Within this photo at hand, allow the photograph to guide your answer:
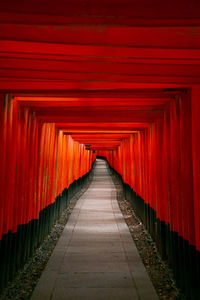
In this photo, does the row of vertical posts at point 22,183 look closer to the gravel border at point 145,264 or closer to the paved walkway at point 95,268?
the gravel border at point 145,264

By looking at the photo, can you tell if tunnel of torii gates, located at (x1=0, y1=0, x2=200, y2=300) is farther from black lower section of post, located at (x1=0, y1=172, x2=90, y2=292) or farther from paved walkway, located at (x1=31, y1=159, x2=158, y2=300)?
paved walkway, located at (x1=31, y1=159, x2=158, y2=300)

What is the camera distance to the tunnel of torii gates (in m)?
1.99

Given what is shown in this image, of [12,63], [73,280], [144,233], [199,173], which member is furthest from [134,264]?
[12,63]

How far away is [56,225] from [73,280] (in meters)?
3.75

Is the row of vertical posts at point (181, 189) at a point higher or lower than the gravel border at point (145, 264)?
higher

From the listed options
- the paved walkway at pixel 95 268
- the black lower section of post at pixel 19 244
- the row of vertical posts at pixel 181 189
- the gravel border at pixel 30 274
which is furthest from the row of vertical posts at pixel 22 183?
the row of vertical posts at pixel 181 189

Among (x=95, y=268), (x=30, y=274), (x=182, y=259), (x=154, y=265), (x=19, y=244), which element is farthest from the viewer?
(x=154, y=265)

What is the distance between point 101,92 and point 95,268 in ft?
10.4

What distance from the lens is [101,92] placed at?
3668mm

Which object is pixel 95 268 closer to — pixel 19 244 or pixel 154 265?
pixel 154 265

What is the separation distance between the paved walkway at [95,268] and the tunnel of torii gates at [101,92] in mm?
571

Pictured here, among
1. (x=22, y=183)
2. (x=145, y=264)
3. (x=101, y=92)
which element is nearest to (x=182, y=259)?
(x=145, y=264)

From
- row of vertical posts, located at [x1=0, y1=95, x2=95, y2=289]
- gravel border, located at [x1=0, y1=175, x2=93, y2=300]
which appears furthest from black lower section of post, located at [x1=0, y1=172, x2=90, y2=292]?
gravel border, located at [x1=0, y1=175, x2=93, y2=300]

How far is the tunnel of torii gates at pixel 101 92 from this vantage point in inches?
78.4
